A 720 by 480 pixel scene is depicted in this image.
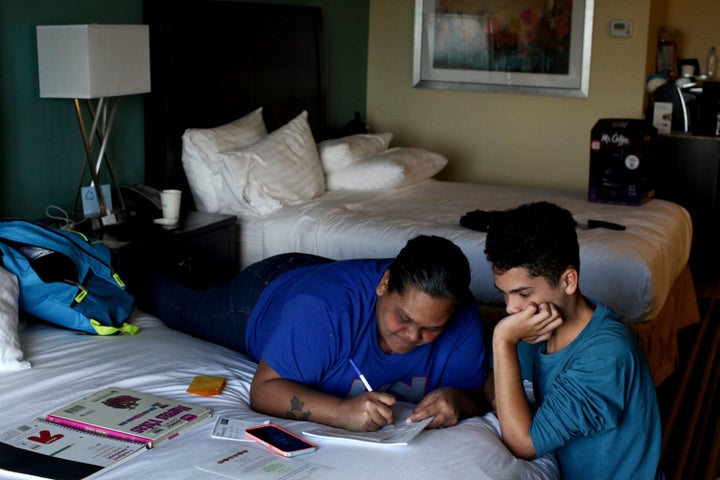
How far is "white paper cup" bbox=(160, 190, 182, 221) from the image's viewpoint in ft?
11.4

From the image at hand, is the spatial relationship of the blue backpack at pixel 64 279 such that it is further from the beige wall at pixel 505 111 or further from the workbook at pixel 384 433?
the beige wall at pixel 505 111

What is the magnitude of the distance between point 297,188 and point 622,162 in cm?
164

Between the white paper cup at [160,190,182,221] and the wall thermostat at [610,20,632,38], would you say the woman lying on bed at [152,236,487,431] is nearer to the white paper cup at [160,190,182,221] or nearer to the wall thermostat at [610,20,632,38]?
the white paper cup at [160,190,182,221]

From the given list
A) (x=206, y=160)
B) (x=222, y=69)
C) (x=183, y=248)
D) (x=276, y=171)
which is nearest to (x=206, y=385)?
(x=183, y=248)

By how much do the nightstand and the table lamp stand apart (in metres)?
0.18

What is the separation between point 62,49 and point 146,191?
772mm

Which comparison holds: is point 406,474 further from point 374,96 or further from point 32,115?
point 374,96

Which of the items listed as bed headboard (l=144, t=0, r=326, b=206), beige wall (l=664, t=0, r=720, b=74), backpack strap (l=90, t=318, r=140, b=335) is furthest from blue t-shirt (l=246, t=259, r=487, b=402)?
beige wall (l=664, t=0, r=720, b=74)

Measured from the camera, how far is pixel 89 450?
178 cm

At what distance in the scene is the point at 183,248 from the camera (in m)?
3.45

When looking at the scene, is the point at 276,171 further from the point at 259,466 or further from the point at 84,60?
the point at 259,466

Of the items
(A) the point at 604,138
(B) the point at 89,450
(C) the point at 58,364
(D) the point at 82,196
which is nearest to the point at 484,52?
(A) the point at 604,138

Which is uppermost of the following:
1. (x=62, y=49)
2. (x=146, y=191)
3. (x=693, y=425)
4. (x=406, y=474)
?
(x=62, y=49)

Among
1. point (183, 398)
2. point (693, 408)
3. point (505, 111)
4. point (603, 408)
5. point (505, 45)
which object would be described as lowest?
point (693, 408)
